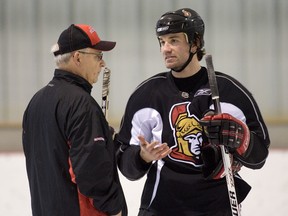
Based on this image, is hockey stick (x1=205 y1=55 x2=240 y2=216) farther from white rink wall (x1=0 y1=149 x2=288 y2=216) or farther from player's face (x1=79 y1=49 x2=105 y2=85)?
white rink wall (x1=0 y1=149 x2=288 y2=216)

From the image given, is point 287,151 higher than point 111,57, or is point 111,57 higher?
point 111,57

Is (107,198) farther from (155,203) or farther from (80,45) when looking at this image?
(80,45)

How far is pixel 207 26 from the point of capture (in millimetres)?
4938

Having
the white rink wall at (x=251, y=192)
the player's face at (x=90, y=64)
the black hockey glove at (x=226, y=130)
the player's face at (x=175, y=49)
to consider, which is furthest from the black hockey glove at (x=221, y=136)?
the white rink wall at (x=251, y=192)

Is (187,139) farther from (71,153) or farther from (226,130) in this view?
(71,153)

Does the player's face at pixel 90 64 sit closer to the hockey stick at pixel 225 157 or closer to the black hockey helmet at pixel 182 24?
the black hockey helmet at pixel 182 24

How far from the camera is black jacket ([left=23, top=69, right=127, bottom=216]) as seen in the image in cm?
201

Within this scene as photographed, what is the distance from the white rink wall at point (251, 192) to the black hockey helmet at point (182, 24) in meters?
1.40

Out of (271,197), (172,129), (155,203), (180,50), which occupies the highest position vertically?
(180,50)

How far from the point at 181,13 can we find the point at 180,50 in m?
0.13

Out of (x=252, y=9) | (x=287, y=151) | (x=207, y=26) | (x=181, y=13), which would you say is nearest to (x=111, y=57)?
(x=207, y=26)

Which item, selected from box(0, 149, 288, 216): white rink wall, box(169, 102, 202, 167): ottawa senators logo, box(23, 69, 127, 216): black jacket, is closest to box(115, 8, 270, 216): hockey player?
box(169, 102, 202, 167): ottawa senators logo

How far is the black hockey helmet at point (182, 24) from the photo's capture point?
7.43ft

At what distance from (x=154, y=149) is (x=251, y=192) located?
1.53 metres
